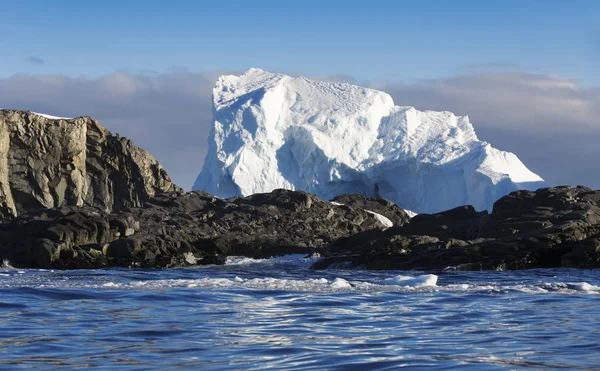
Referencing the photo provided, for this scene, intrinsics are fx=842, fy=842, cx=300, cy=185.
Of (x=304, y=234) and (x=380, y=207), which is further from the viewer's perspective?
(x=380, y=207)

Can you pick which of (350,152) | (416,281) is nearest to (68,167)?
(350,152)

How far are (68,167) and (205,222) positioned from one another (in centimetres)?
896

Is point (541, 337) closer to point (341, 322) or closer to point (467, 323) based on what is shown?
point (467, 323)

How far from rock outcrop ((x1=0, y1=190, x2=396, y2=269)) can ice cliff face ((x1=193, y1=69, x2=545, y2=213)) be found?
10.5 m

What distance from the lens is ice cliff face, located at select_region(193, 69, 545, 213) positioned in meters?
53.9

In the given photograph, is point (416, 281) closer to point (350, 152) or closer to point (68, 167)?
point (68, 167)

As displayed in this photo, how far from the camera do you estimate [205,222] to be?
130 ft

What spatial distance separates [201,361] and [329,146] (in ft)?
157

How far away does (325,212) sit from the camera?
140ft

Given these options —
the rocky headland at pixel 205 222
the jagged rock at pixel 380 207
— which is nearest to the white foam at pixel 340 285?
the rocky headland at pixel 205 222

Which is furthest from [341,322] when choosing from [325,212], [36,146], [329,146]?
[329,146]

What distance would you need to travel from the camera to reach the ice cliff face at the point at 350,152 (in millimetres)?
53906

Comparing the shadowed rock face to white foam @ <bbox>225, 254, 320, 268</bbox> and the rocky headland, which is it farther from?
white foam @ <bbox>225, 254, 320, 268</bbox>

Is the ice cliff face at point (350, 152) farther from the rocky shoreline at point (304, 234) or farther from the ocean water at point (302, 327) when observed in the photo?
the ocean water at point (302, 327)
